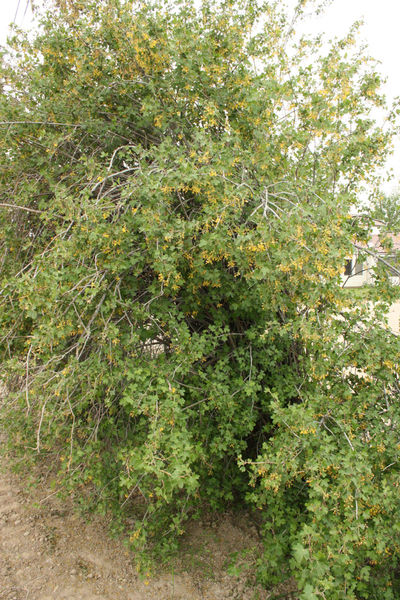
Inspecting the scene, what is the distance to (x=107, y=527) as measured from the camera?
3.85m

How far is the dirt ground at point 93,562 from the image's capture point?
3.15m

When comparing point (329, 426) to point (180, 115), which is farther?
point (180, 115)

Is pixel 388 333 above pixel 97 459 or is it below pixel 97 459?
above

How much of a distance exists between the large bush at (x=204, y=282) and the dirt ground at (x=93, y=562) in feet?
1.05

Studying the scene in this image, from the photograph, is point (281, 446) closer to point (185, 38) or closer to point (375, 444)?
point (375, 444)

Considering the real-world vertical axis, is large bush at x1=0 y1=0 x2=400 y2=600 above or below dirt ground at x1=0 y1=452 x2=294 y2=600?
above

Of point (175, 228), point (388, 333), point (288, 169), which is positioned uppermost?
point (288, 169)

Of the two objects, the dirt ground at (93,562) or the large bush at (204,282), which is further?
the dirt ground at (93,562)

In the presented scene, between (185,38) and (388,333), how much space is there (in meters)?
2.33

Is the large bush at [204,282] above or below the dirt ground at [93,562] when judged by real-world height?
above

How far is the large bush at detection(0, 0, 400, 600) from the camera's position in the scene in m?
2.32

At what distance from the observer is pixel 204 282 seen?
2799 mm

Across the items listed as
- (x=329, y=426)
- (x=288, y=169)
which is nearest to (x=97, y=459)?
(x=329, y=426)

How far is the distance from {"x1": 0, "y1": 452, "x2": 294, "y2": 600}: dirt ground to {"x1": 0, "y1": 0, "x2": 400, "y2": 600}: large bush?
1.05 ft
